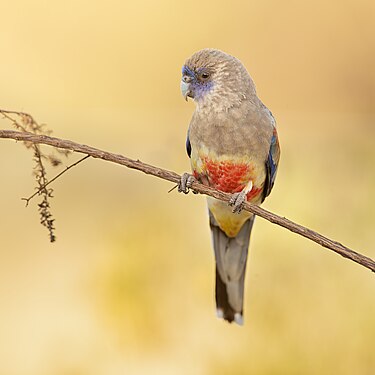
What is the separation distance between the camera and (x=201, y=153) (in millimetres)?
2293

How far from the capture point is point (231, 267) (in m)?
2.81

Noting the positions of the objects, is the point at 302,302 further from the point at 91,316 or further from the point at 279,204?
the point at 91,316

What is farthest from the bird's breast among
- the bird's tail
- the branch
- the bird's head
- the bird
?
the branch

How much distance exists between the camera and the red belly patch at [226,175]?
89.7 inches

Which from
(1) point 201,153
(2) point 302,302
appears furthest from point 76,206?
(1) point 201,153

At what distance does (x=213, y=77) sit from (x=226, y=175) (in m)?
0.32

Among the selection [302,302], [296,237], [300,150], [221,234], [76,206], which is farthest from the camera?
[76,206]

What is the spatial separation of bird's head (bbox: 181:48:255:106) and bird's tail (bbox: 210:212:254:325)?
62cm

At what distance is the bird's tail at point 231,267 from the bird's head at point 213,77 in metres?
0.62

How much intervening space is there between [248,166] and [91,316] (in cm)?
200

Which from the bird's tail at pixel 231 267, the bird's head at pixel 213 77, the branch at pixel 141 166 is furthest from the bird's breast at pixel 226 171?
the branch at pixel 141 166

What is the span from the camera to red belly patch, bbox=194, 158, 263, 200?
228 cm

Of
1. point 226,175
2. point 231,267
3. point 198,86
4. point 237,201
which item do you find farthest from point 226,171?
point 231,267

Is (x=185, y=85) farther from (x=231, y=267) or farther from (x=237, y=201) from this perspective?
(x=231, y=267)
